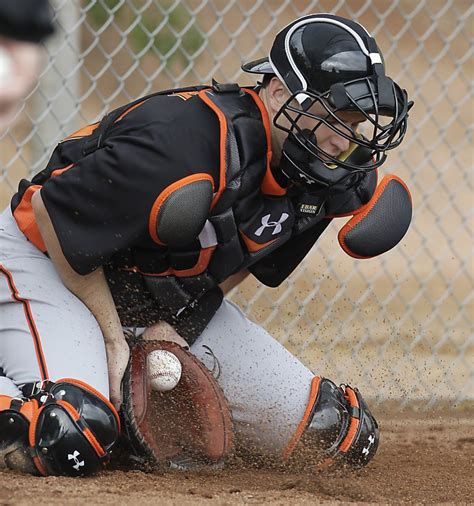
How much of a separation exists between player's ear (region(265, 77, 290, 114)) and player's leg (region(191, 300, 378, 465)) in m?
0.90

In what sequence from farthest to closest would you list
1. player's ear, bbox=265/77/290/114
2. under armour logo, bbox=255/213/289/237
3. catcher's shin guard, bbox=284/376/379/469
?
1. catcher's shin guard, bbox=284/376/379/469
2. under armour logo, bbox=255/213/289/237
3. player's ear, bbox=265/77/290/114

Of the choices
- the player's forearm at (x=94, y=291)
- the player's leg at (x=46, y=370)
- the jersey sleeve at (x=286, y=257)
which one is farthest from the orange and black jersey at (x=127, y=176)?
the jersey sleeve at (x=286, y=257)

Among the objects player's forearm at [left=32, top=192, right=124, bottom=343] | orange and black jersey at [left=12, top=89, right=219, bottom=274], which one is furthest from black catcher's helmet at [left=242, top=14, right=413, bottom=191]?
player's forearm at [left=32, top=192, right=124, bottom=343]

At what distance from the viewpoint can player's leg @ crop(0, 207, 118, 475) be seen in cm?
304

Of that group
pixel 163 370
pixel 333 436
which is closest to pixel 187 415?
pixel 163 370

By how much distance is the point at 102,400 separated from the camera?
316 cm

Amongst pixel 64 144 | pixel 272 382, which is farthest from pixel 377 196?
pixel 64 144

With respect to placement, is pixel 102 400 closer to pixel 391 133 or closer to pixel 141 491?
pixel 141 491

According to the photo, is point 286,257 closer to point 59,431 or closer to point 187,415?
point 187,415

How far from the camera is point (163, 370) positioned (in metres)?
3.46

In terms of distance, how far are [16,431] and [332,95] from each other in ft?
4.39

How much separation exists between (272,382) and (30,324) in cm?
93

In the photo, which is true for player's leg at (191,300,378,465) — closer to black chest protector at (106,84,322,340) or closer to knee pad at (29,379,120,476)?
black chest protector at (106,84,322,340)

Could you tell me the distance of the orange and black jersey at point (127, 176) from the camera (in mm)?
3078
